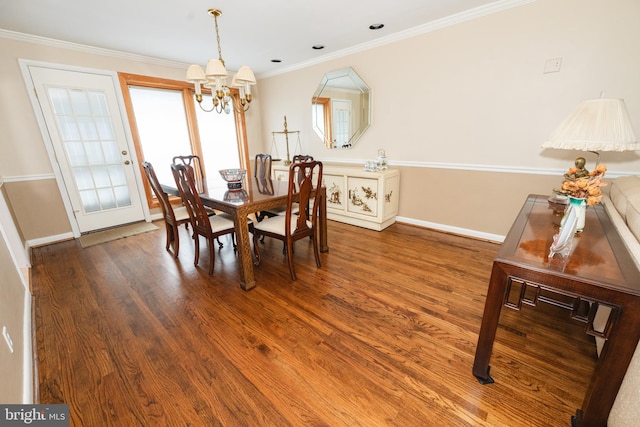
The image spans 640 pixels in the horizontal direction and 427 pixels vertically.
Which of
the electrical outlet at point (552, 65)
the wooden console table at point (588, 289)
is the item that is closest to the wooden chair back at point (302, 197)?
the wooden console table at point (588, 289)

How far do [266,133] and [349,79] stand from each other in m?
2.10

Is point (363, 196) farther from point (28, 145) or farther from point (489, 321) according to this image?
point (28, 145)

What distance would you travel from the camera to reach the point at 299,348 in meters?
1.50

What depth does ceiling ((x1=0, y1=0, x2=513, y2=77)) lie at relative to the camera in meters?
2.26

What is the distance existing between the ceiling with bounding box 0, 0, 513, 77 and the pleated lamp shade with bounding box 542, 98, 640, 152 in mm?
1652

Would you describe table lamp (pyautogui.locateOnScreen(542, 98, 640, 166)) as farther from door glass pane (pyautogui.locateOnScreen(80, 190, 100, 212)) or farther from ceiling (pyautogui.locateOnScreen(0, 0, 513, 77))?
door glass pane (pyautogui.locateOnScreen(80, 190, 100, 212))

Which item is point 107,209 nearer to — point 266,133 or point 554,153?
point 266,133

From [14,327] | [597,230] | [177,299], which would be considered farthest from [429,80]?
[14,327]

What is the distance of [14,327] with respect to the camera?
1351 millimetres

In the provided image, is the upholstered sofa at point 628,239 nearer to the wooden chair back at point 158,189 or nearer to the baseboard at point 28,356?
the baseboard at point 28,356

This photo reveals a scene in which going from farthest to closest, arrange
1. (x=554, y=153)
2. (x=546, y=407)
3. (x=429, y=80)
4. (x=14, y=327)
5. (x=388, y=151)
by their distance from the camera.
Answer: (x=388, y=151) < (x=429, y=80) < (x=554, y=153) < (x=14, y=327) < (x=546, y=407)

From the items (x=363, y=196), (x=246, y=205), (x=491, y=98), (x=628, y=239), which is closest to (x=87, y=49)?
(x=246, y=205)

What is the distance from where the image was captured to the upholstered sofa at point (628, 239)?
0.81 metres

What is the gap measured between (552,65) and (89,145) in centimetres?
517
